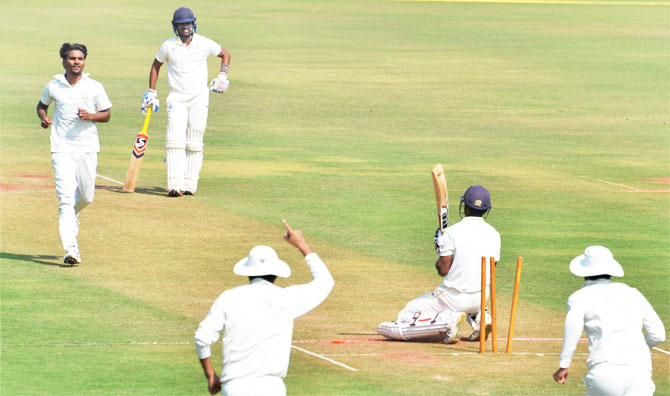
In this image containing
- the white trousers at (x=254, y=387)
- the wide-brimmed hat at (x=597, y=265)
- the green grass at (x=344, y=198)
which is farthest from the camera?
the green grass at (x=344, y=198)

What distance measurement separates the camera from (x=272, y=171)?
23.0 m

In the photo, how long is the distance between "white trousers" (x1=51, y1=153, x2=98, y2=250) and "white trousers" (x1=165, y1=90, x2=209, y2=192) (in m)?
4.61

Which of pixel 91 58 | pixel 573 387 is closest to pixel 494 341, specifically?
pixel 573 387

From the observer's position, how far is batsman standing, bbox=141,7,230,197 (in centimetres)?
1880

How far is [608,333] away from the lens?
8.22 metres

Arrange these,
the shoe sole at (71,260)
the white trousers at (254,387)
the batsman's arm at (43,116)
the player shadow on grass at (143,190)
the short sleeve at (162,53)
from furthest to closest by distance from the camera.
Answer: the player shadow on grass at (143,190) < the short sleeve at (162,53) < the shoe sole at (71,260) < the batsman's arm at (43,116) < the white trousers at (254,387)

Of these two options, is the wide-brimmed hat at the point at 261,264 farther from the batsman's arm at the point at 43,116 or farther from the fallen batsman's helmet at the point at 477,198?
the batsman's arm at the point at 43,116

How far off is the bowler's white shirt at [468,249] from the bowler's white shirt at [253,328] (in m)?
4.17

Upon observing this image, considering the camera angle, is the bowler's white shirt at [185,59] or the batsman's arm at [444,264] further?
the bowler's white shirt at [185,59]

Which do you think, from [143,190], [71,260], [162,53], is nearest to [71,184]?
[71,260]

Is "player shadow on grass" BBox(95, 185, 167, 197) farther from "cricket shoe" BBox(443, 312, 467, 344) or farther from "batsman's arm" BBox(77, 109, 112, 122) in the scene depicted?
"cricket shoe" BBox(443, 312, 467, 344)

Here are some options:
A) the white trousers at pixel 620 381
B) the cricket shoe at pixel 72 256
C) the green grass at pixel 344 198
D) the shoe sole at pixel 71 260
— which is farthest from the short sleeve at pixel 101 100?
the white trousers at pixel 620 381

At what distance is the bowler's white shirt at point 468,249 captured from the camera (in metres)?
11.7

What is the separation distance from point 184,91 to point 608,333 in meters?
11.6
